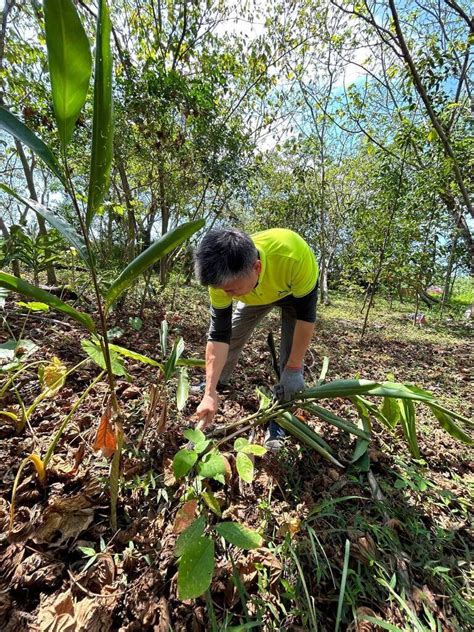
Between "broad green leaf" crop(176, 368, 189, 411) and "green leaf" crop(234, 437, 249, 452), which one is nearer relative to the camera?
"green leaf" crop(234, 437, 249, 452)

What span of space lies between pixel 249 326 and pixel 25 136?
1602 mm

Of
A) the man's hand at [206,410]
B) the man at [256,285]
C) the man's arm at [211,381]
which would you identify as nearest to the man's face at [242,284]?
the man at [256,285]

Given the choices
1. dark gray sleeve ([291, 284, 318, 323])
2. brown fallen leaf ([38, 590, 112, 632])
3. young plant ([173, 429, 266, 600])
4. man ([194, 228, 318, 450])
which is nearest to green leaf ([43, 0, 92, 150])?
man ([194, 228, 318, 450])

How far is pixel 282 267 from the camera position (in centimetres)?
156

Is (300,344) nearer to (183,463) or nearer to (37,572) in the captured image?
(183,463)

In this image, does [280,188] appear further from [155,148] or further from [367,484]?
[367,484]

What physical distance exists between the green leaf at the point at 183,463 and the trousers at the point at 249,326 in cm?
128

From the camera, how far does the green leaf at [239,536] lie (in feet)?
2.26

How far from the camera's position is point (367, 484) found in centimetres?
131

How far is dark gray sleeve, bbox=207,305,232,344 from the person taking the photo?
1.52m

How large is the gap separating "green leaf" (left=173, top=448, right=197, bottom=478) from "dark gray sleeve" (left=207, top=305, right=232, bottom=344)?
78 cm

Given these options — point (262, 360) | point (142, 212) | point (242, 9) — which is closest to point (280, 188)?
point (242, 9)

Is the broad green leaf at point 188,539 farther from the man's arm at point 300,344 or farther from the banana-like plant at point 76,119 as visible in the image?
the man's arm at point 300,344

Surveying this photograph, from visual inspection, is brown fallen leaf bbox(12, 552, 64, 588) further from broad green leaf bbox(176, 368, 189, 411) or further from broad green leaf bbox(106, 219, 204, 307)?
broad green leaf bbox(106, 219, 204, 307)
